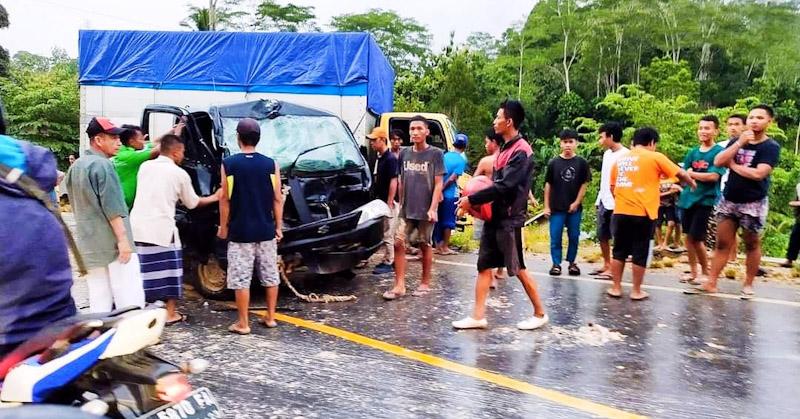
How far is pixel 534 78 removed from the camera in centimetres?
3984

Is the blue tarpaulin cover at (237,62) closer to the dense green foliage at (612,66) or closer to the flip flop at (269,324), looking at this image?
the flip flop at (269,324)

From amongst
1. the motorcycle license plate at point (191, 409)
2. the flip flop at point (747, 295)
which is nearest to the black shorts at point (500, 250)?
the flip flop at point (747, 295)

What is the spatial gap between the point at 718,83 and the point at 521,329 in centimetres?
3639

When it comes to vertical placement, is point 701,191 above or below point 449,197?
above

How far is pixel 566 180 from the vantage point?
715 cm

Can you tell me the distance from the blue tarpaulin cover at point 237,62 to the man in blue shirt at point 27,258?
328 inches

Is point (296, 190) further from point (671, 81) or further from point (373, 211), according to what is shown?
point (671, 81)

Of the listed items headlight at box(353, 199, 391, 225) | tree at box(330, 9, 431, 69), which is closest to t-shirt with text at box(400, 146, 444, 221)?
headlight at box(353, 199, 391, 225)

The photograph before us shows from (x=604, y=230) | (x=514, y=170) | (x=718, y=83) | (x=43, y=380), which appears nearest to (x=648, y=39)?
(x=718, y=83)

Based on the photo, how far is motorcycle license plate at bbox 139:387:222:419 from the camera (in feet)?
6.66

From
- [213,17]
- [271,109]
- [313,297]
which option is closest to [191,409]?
[313,297]

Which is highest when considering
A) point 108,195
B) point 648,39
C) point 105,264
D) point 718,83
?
point 648,39

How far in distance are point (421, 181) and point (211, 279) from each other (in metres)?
2.29

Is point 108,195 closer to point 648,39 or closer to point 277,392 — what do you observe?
point 277,392
